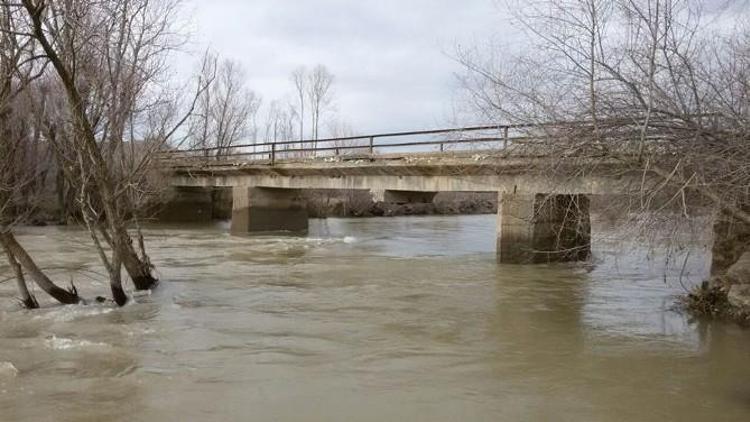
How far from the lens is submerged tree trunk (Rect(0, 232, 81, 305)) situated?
34.7ft

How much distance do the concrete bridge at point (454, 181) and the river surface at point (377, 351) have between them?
4.52ft

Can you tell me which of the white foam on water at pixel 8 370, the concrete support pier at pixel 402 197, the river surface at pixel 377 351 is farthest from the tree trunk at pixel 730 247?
the concrete support pier at pixel 402 197

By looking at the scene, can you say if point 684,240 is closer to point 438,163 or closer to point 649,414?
point 649,414

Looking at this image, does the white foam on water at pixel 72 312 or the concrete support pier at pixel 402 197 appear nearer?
the white foam on water at pixel 72 312

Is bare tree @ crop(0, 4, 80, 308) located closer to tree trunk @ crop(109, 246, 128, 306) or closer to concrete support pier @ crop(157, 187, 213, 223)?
tree trunk @ crop(109, 246, 128, 306)

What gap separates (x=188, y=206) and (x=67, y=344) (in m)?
33.1

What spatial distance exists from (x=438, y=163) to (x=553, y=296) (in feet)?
Answer: 26.5

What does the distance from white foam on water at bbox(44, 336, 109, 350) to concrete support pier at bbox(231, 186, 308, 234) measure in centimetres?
2206

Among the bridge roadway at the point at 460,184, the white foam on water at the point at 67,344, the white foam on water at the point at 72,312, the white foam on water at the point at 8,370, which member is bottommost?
the white foam on water at the point at 8,370

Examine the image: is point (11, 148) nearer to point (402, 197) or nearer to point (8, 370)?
point (8, 370)

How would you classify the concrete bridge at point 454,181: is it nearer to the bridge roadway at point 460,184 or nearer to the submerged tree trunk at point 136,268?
the bridge roadway at point 460,184

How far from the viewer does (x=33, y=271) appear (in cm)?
1091

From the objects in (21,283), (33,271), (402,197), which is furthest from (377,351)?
(402,197)

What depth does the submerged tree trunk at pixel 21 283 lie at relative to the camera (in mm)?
10586
